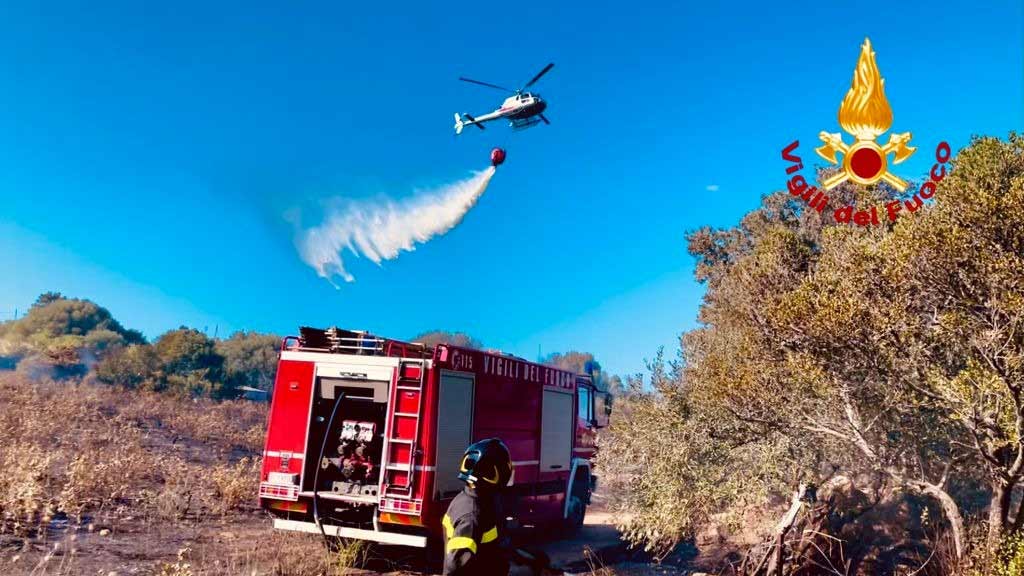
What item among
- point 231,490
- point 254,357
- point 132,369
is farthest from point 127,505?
point 254,357

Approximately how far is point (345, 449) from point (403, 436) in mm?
1326

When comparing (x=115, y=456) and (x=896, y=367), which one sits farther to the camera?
(x=115, y=456)

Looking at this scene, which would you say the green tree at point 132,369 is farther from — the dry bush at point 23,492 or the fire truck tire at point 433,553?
the fire truck tire at point 433,553

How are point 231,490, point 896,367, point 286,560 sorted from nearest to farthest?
point 896,367 < point 286,560 < point 231,490

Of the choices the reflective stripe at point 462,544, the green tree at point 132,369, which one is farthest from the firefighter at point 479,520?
the green tree at point 132,369

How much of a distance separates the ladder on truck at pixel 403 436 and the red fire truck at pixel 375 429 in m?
0.01

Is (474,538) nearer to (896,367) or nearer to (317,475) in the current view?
(317,475)

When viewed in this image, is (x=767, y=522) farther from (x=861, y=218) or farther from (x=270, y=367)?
(x=270, y=367)

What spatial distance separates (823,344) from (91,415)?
21.9m

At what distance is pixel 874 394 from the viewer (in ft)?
32.7

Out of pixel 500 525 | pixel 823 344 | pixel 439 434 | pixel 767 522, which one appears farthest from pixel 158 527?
pixel 823 344

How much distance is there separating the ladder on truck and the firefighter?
14.7 feet

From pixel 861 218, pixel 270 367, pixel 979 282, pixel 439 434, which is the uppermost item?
pixel 270 367

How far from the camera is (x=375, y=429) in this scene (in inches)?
404
